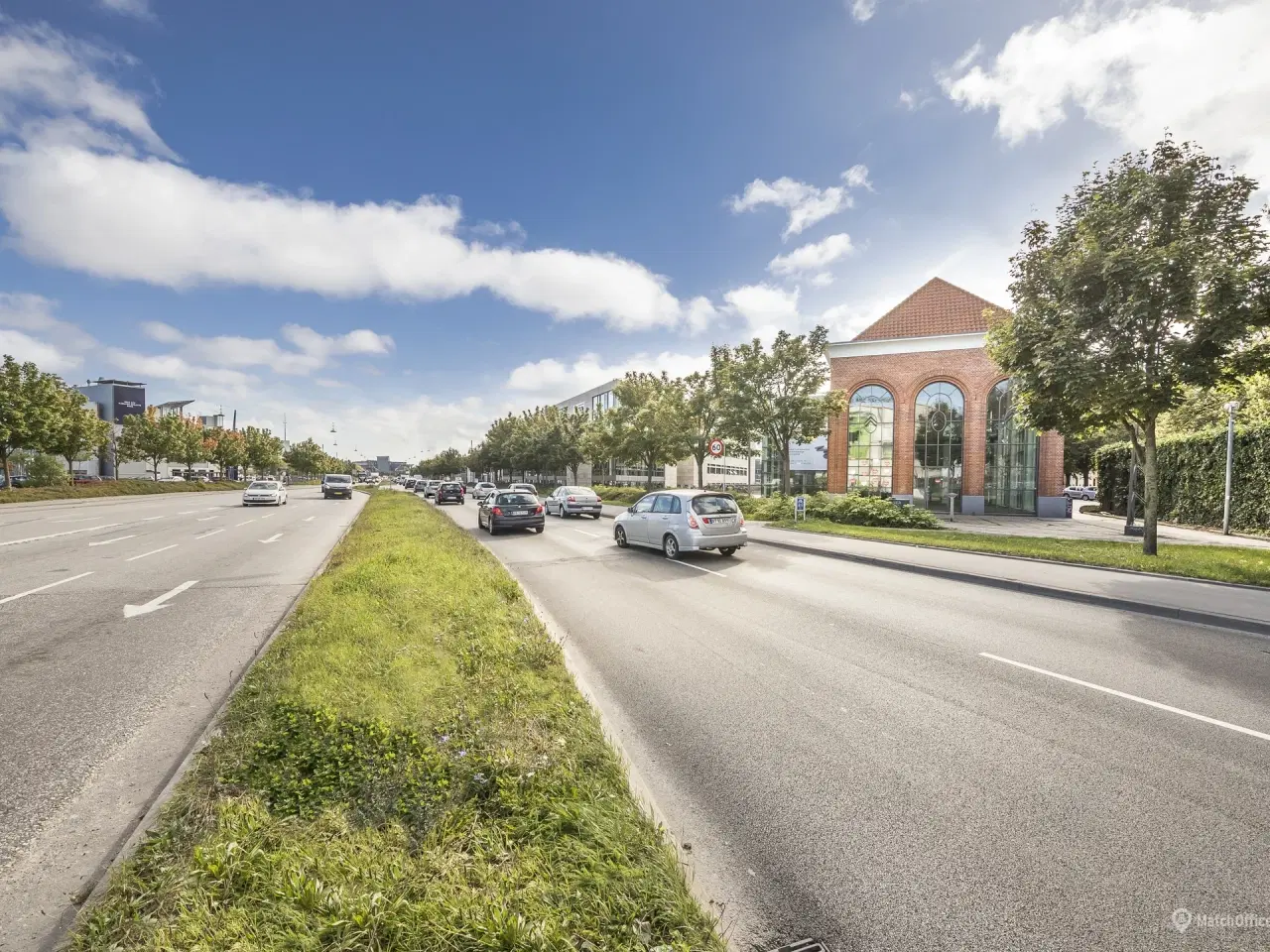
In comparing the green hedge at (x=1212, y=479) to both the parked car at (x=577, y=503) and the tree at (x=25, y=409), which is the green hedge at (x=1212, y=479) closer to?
the parked car at (x=577, y=503)

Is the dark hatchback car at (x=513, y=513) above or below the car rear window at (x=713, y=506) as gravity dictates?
below

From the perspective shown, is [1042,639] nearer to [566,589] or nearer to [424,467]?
[566,589]

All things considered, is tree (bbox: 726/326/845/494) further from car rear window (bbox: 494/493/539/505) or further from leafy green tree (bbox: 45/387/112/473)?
leafy green tree (bbox: 45/387/112/473)

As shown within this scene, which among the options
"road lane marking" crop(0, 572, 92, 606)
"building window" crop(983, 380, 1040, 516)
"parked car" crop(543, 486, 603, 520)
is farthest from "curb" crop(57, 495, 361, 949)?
"building window" crop(983, 380, 1040, 516)

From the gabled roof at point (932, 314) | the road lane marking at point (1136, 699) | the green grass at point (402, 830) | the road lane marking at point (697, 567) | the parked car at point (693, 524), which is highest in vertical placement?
the gabled roof at point (932, 314)

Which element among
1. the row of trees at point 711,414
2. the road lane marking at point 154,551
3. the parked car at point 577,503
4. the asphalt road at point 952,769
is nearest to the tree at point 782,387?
the row of trees at point 711,414

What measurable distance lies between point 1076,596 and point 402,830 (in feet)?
34.2

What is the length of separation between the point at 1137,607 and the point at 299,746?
10.9 meters

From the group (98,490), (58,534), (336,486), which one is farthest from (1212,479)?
(98,490)

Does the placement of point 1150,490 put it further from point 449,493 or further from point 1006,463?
point 449,493

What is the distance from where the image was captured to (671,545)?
43.4ft

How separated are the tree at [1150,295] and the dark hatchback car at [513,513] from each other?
14.9 m

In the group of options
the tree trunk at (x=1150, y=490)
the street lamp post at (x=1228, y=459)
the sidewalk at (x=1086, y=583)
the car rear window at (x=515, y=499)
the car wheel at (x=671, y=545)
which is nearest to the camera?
the sidewalk at (x=1086, y=583)

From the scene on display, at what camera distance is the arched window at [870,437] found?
3134 cm
